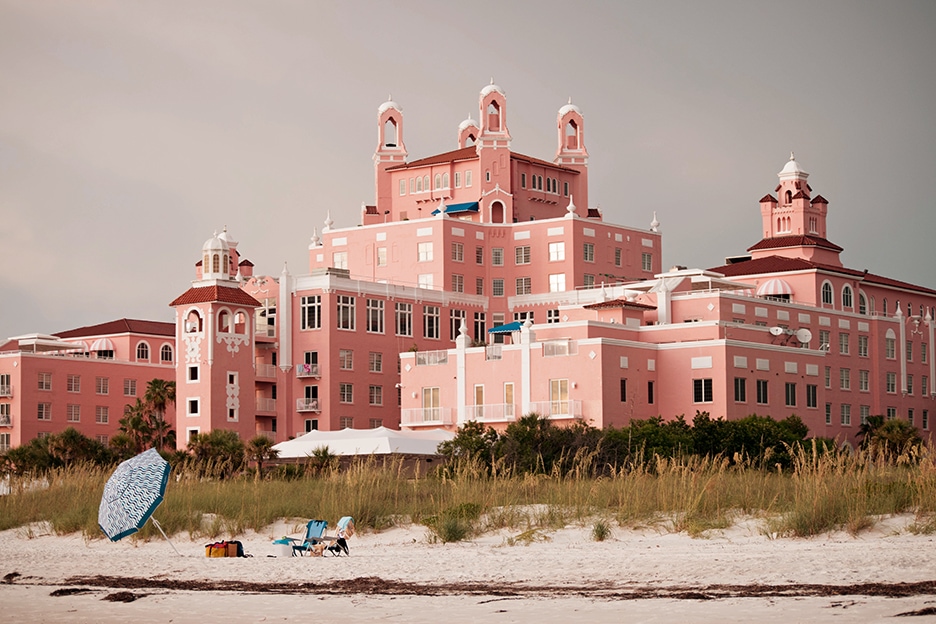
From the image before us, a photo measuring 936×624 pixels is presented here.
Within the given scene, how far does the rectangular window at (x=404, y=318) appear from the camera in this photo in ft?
301

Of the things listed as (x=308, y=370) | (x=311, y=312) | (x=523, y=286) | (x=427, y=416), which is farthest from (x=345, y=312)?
(x=523, y=286)

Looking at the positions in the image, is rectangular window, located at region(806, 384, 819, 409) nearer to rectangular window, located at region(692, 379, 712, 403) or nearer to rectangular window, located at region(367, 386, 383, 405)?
rectangular window, located at region(692, 379, 712, 403)

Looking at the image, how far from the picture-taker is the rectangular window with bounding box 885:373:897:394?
91.6 metres

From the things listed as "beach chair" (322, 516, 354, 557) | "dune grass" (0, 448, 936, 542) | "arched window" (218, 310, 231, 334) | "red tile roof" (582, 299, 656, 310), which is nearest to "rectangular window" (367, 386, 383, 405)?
"arched window" (218, 310, 231, 334)

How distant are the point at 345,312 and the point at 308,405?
5747 mm

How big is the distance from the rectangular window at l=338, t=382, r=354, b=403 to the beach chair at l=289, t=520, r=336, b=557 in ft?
195

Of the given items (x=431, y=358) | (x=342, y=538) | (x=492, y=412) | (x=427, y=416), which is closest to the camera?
(x=342, y=538)

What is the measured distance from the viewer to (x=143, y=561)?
90.5 feet

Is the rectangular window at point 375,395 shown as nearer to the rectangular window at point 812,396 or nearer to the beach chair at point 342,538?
the rectangular window at point 812,396

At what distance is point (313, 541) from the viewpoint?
28.1 metres

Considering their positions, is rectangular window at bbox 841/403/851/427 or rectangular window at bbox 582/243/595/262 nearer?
rectangular window at bbox 841/403/851/427

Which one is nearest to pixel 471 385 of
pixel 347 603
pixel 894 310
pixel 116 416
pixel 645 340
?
pixel 645 340

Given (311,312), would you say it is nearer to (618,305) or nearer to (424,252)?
(424,252)

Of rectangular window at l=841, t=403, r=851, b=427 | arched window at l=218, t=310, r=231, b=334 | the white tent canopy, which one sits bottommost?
the white tent canopy
